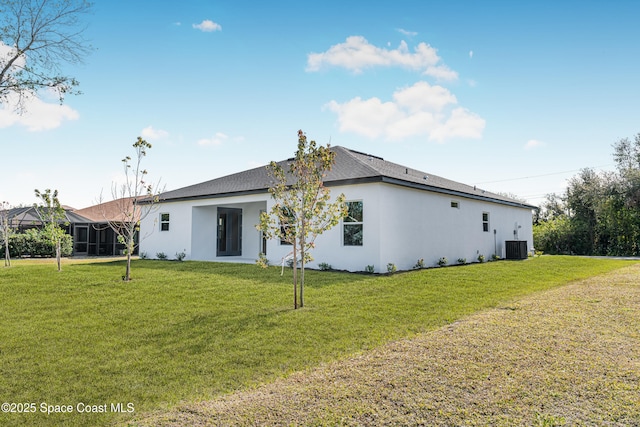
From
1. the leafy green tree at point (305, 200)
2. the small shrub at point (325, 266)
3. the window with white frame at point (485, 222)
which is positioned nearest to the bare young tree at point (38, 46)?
the small shrub at point (325, 266)

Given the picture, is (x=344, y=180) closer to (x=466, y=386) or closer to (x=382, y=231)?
(x=382, y=231)

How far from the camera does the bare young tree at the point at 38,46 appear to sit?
13.3 metres

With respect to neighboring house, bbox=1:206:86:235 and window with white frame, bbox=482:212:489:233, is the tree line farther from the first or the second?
neighboring house, bbox=1:206:86:235

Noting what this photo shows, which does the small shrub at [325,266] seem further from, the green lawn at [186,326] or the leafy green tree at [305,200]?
the leafy green tree at [305,200]

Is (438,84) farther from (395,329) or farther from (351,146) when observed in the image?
(395,329)

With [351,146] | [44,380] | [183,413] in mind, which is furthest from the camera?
[351,146]

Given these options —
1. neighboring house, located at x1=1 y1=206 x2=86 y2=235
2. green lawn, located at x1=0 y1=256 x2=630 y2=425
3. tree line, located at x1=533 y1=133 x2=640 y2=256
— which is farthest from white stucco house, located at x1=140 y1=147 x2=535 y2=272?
tree line, located at x1=533 y1=133 x2=640 y2=256

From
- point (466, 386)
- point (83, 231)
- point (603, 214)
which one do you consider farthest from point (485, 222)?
point (83, 231)

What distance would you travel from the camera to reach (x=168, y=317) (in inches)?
269

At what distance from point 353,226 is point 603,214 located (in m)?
23.0

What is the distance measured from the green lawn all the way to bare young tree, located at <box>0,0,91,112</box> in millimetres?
6594

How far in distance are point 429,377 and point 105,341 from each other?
442 centimetres

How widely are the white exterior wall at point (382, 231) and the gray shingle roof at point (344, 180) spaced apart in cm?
30

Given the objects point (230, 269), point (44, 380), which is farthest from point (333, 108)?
point (44, 380)
